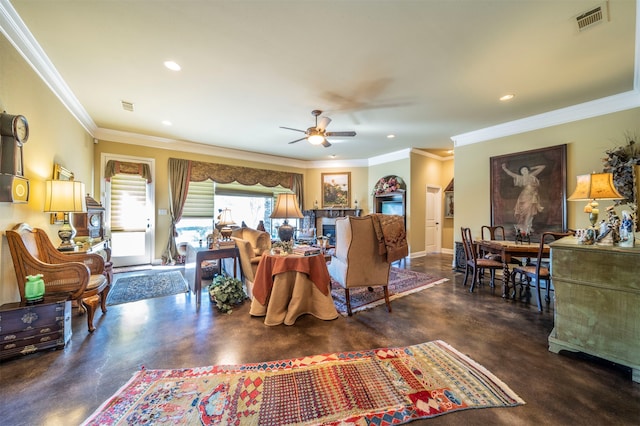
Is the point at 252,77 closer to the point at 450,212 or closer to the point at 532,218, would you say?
the point at 532,218

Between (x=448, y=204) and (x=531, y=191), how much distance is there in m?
2.93

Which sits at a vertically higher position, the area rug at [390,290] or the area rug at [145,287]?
the area rug at [145,287]

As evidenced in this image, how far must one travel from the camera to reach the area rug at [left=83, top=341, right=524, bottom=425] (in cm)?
140

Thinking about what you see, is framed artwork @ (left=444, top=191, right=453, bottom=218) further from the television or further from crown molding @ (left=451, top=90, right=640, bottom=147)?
crown molding @ (left=451, top=90, right=640, bottom=147)

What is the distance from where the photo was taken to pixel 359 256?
2.73 metres

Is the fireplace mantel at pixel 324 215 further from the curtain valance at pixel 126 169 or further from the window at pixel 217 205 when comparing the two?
the curtain valance at pixel 126 169

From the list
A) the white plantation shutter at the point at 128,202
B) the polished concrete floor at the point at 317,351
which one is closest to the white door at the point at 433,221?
the polished concrete floor at the point at 317,351

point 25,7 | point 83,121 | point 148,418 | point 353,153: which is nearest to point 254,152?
point 353,153

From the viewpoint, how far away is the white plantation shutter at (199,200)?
5.76 m

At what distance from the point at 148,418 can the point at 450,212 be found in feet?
25.1

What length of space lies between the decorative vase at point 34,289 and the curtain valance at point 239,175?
3.95 m

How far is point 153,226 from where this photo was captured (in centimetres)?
528

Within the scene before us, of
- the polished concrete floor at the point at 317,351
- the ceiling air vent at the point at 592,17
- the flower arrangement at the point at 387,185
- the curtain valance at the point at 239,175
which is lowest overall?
the polished concrete floor at the point at 317,351

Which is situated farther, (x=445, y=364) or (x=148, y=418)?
(x=445, y=364)
